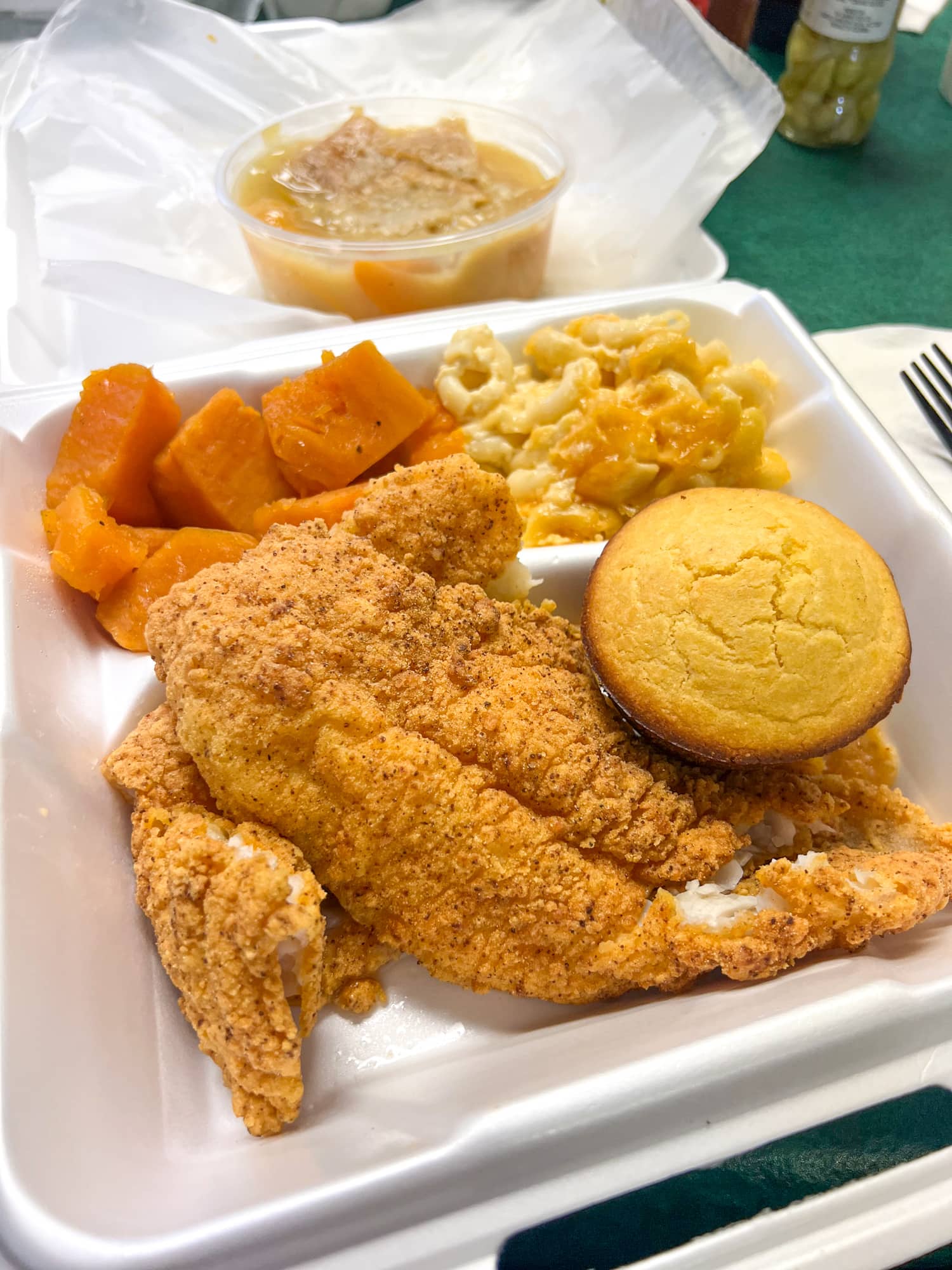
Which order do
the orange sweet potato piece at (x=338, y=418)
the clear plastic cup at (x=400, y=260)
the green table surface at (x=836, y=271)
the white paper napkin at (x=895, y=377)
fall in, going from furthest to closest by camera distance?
the clear plastic cup at (x=400, y=260) → the white paper napkin at (x=895, y=377) → the orange sweet potato piece at (x=338, y=418) → the green table surface at (x=836, y=271)

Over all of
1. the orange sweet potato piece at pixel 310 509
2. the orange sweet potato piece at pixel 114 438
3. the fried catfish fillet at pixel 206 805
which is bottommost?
the fried catfish fillet at pixel 206 805

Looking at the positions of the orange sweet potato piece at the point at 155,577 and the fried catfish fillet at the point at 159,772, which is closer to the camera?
the fried catfish fillet at the point at 159,772

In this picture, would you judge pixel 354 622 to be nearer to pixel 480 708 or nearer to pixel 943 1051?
pixel 480 708

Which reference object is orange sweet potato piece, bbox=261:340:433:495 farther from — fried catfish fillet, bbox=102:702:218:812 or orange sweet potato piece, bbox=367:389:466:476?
fried catfish fillet, bbox=102:702:218:812

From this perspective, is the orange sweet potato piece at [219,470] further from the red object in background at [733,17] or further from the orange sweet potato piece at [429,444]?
the red object in background at [733,17]

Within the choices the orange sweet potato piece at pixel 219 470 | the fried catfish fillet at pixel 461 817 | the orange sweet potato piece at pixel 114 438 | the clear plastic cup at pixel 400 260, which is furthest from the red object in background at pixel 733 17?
the fried catfish fillet at pixel 461 817

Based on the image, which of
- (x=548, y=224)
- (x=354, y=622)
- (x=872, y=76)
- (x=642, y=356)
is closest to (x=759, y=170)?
(x=872, y=76)

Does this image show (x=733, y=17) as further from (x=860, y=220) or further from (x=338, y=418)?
(x=338, y=418)
